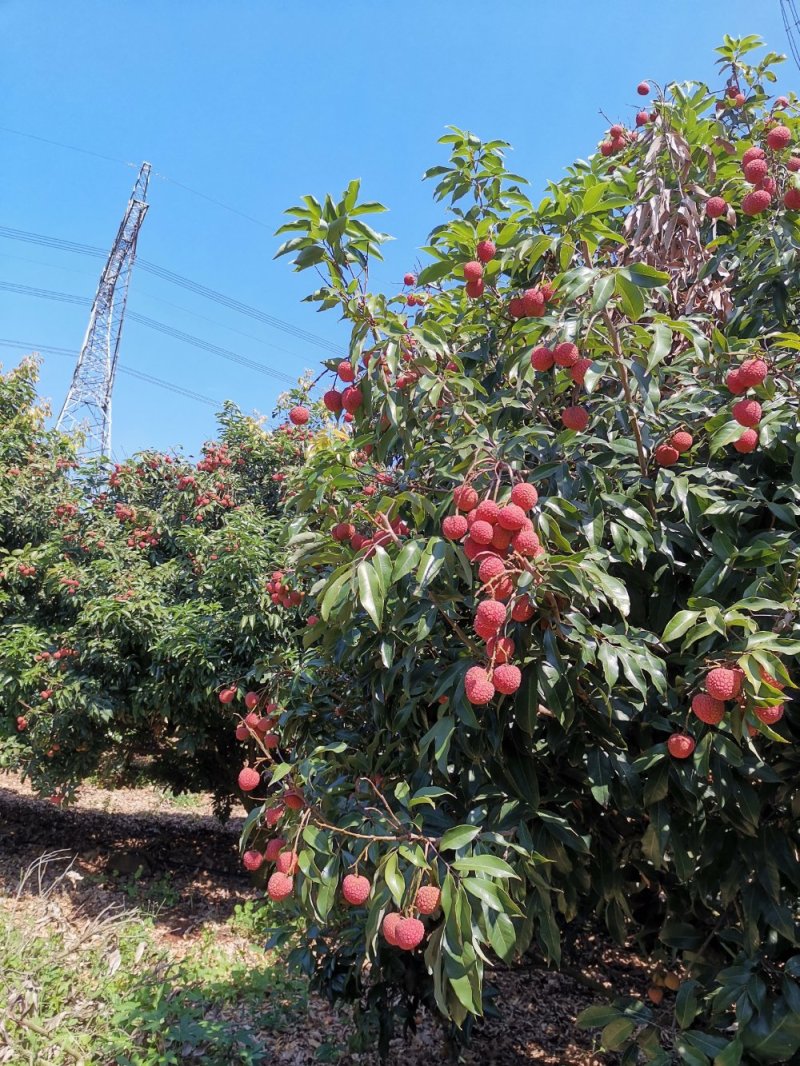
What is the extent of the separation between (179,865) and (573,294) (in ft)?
21.9

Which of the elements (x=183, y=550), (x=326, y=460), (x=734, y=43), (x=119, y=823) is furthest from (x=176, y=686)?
(x=734, y=43)

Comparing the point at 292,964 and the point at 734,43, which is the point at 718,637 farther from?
the point at 734,43

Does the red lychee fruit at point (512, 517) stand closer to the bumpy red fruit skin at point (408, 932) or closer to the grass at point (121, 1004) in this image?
the bumpy red fruit skin at point (408, 932)

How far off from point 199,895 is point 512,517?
5.71 m

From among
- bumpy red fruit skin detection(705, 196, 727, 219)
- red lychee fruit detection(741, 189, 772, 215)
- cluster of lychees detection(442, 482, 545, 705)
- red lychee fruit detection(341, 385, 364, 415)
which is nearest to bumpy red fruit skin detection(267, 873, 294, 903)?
cluster of lychees detection(442, 482, 545, 705)

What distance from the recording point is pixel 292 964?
2768 mm

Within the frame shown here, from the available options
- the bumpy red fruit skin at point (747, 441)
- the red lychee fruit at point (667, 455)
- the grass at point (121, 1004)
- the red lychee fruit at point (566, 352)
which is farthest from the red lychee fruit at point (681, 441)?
the grass at point (121, 1004)

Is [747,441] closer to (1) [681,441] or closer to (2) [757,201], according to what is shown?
(1) [681,441]

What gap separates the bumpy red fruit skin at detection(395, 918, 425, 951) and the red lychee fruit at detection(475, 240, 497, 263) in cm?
171

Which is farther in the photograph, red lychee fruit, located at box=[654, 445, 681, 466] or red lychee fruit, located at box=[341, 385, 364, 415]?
red lychee fruit, located at box=[341, 385, 364, 415]

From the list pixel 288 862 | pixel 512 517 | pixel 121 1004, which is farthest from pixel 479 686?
pixel 121 1004

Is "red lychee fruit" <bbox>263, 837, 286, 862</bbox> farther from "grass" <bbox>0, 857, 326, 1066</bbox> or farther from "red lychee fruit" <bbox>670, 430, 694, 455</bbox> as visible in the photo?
"red lychee fruit" <bbox>670, 430, 694, 455</bbox>

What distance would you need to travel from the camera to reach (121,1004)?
2.83m

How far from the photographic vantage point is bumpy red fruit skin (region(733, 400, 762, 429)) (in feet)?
5.44
